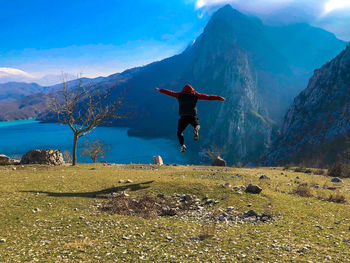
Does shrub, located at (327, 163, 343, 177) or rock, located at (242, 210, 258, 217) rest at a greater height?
rock, located at (242, 210, 258, 217)

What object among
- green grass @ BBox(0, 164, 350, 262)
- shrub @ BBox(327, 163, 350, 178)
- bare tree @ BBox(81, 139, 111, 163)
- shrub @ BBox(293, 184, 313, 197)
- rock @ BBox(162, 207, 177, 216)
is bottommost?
bare tree @ BBox(81, 139, 111, 163)

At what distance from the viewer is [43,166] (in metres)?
19.2

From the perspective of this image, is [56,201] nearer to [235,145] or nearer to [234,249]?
[234,249]

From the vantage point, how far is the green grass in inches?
226

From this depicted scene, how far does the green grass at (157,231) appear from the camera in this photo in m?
5.74

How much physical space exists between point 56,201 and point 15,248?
167 inches

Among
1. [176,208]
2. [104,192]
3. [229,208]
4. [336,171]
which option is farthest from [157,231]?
[336,171]

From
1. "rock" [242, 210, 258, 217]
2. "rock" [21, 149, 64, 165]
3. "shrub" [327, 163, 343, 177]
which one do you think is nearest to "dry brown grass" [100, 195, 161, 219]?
"rock" [242, 210, 258, 217]

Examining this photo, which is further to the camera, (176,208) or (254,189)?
(254,189)

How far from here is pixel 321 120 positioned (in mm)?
82375

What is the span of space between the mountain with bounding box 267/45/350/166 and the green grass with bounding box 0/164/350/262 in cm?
6186

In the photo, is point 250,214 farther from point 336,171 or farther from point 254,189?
point 336,171

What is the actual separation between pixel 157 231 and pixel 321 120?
93.8 meters

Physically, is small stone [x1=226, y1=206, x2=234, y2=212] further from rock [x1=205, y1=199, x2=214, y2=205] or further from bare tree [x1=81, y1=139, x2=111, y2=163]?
bare tree [x1=81, y1=139, x2=111, y2=163]
